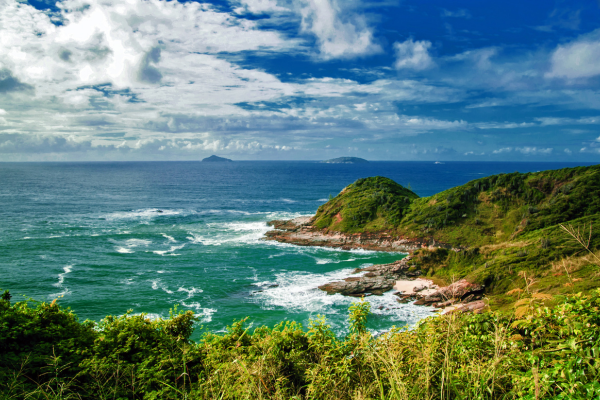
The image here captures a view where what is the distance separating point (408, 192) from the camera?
288 ft

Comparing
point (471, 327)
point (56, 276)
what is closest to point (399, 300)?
point (471, 327)

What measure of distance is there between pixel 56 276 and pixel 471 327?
5776 centimetres

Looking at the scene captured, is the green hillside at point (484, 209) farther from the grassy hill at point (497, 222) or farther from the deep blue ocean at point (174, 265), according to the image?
the deep blue ocean at point (174, 265)

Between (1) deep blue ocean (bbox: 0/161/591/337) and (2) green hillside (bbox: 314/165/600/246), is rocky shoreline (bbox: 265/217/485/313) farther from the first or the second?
(2) green hillside (bbox: 314/165/600/246)

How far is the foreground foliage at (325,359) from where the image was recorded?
6.03 meters

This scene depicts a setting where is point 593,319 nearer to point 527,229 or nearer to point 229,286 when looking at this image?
point 229,286

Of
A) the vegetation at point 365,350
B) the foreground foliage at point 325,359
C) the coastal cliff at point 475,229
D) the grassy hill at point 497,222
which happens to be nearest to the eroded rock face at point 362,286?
the coastal cliff at point 475,229

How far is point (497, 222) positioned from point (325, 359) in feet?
204

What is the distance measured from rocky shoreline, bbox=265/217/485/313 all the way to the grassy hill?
6.00 feet

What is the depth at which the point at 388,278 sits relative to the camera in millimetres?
47812

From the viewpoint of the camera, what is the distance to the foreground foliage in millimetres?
6031

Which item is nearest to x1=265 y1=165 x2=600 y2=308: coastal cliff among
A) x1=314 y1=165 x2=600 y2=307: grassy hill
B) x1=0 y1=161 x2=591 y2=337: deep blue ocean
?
x1=314 y1=165 x2=600 y2=307: grassy hill

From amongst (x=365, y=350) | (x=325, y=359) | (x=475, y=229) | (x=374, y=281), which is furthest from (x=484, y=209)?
(x=365, y=350)

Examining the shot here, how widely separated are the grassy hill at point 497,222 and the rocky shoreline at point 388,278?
1829 millimetres
